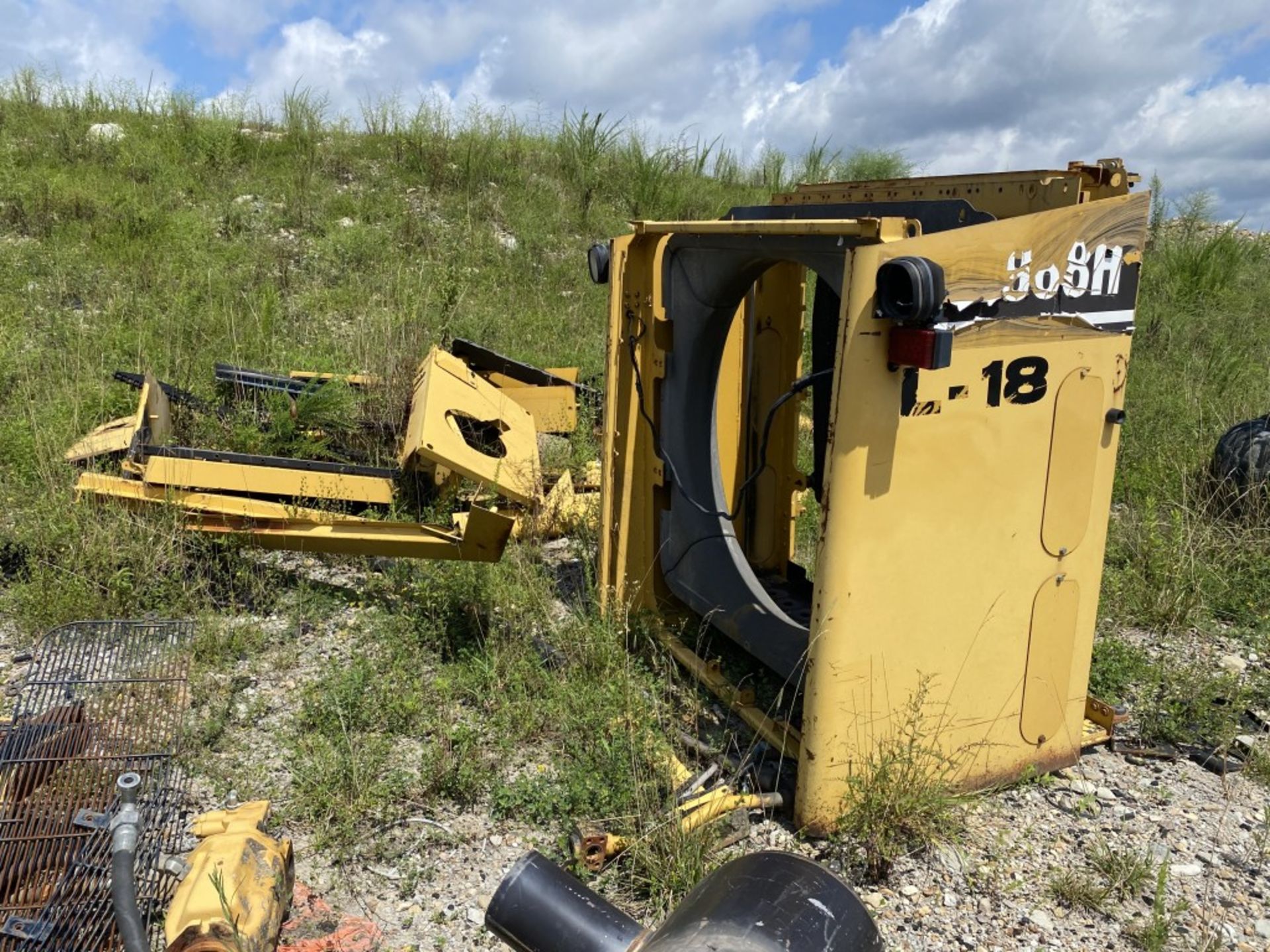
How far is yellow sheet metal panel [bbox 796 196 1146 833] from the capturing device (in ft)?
7.70

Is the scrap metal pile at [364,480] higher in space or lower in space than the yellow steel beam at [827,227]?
lower

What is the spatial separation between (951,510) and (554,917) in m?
1.79

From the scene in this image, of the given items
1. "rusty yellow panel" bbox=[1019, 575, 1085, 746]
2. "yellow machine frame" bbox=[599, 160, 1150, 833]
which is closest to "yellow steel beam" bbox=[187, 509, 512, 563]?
"yellow machine frame" bbox=[599, 160, 1150, 833]

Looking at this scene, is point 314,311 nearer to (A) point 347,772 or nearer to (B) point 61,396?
(B) point 61,396

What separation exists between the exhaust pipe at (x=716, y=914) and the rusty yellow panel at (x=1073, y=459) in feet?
6.17

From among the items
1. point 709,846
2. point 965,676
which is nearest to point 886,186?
point 965,676

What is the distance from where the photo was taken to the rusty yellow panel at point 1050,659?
110 inches

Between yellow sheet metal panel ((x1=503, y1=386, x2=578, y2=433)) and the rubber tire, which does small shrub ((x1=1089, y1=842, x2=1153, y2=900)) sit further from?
yellow sheet metal panel ((x1=503, y1=386, x2=578, y2=433))

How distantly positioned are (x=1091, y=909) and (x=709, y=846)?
1046 millimetres

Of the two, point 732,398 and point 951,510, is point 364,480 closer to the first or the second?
point 732,398

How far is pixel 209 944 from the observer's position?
6.14 ft

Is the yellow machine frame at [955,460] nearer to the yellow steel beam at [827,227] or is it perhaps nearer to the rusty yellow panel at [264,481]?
the yellow steel beam at [827,227]

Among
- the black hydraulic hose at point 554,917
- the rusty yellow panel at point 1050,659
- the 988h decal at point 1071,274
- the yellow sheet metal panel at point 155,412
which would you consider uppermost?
the 988h decal at point 1071,274

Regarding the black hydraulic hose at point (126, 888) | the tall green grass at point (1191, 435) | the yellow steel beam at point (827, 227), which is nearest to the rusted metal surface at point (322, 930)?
the black hydraulic hose at point (126, 888)
